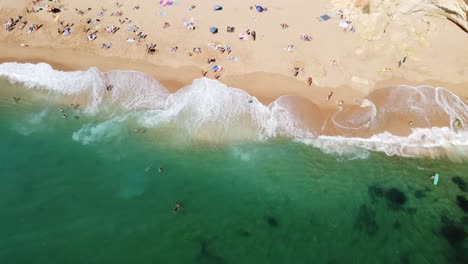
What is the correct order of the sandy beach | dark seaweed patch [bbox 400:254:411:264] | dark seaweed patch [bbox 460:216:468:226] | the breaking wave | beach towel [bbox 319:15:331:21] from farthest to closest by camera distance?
1. beach towel [bbox 319:15:331:21]
2. the sandy beach
3. the breaking wave
4. dark seaweed patch [bbox 460:216:468:226]
5. dark seaweed patch [bbox 400:254:411:264]

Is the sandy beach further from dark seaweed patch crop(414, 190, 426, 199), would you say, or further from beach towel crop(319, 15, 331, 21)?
dark seaweed patch crop(414, 190, 426, 199)

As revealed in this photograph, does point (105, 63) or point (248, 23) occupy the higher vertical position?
point (248, 23)

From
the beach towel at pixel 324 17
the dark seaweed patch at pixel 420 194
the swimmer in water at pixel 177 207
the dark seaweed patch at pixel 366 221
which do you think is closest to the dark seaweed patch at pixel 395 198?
the dark seaweed patch at pixel 420 194

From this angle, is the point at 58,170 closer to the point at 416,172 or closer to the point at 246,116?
the point at 246,116

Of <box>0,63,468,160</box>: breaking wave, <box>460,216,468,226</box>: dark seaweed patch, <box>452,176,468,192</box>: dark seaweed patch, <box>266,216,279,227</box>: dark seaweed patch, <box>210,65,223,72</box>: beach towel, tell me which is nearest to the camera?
<box>460,216,468,226</box>: dark seaweed patch

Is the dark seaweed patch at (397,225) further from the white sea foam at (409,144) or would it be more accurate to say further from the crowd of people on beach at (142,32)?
the crowd of people on beach at (142,32)

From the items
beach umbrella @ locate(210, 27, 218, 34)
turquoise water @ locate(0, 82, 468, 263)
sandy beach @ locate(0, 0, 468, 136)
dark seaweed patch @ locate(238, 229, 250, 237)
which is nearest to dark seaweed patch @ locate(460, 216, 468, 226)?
turquoise water @ locate(0, 82, 468, 263)

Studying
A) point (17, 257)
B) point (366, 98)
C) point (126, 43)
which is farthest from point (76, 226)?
point (366, 98)

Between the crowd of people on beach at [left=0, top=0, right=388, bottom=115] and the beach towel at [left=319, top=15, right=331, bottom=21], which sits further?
the beach towel at [left=319, top=15, right=331, bottom=21]

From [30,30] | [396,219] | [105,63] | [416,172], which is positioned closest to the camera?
[396,219]
